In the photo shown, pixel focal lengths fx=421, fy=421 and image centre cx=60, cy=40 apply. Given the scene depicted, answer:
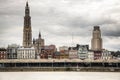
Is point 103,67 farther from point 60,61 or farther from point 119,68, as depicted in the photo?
point 60,61

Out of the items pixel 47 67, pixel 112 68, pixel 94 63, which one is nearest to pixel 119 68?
pixel 112 68

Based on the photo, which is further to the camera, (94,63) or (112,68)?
(94,63)

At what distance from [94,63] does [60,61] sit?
1298 centimetres

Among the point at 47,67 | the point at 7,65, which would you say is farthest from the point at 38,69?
the point at 7,65

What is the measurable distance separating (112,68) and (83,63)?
14.7 meters

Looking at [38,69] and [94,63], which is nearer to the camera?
[38,69]

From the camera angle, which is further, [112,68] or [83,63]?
[83,63]

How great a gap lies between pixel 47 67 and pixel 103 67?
789 inches

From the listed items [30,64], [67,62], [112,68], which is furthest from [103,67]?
[30,64]

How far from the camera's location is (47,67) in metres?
151

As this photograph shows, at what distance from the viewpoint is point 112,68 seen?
480 ft

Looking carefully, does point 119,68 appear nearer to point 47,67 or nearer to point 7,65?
point 47,67

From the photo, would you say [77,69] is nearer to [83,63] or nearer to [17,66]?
[83,63]

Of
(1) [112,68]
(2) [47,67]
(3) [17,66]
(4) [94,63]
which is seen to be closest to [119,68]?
(1) [112,68]
